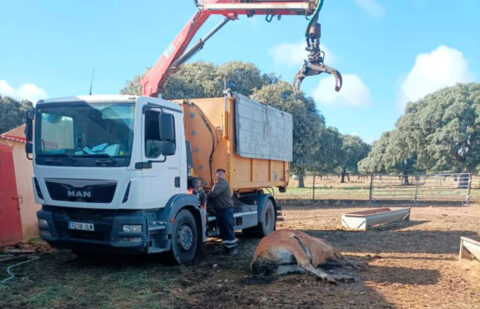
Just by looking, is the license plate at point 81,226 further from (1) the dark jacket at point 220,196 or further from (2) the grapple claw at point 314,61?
(2) the grapple claw at point 314,61

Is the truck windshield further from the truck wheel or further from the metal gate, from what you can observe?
the metal gate

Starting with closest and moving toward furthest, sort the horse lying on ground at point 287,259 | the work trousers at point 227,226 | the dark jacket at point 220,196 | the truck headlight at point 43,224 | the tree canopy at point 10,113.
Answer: the horse lying on ground at point 287,259 < the truck headlight at point 43,224 < the dark jacket at point 220,196 < the work trousers at point 227,226 < the tree canopy at point 10,113

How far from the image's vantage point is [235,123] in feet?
28.3

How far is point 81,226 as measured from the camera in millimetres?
6199

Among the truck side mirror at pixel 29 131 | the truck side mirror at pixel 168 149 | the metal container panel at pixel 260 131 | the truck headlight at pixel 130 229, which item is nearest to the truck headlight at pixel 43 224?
the truck side mirror at pixel 29 131

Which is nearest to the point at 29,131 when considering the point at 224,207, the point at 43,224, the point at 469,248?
the point at 43,224

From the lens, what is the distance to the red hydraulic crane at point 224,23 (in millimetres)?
8656

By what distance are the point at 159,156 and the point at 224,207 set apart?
2.06 metres

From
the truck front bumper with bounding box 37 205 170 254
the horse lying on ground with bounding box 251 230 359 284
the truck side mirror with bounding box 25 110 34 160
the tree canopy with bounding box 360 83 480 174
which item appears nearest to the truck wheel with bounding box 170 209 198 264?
the truck front bumper with bounding box 37 205 170 254

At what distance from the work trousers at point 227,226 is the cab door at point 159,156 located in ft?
5.05

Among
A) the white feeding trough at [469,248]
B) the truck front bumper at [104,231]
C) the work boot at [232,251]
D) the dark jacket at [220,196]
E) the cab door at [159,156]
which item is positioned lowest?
the work boot at [232,251]

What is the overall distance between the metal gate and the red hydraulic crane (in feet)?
11.8

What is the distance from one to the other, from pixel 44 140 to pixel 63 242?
5.62ft

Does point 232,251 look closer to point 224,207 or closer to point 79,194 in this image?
point 224,207
